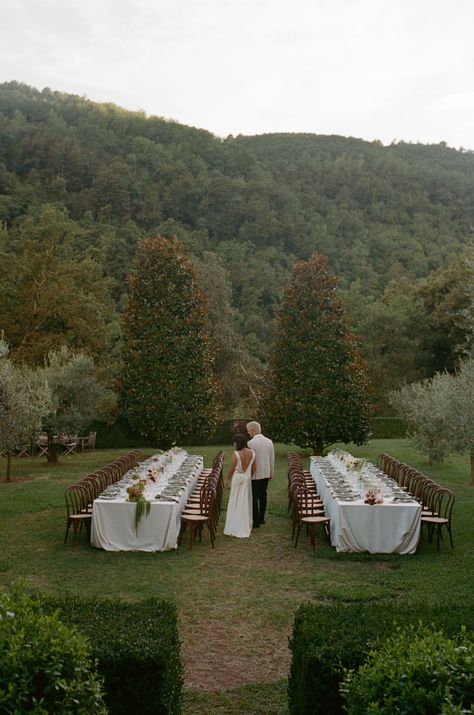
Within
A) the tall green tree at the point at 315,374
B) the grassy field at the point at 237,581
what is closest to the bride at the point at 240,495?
the grassy field at the point at 237,581

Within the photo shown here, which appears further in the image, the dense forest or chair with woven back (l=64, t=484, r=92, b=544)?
the dense forest

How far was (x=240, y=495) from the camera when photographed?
15.2 meters

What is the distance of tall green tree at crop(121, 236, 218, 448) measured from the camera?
2761 centimetres

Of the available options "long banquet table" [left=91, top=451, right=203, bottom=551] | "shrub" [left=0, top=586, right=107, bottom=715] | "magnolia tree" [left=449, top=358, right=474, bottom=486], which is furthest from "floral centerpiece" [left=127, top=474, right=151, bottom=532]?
"shrub" [left=0, top=586, right=107, bottom=715]

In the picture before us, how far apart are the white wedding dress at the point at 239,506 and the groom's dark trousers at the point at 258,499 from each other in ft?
2.99

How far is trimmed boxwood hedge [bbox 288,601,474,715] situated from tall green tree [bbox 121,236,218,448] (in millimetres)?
21123

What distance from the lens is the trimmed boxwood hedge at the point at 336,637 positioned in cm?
539

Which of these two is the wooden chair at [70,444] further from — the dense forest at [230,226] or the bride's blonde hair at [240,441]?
the bride's blonde hair at [240,441]

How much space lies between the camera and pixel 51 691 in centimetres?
420

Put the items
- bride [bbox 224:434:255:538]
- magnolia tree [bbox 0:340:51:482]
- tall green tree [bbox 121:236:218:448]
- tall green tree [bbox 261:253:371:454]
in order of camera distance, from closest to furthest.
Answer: bride [bbox 224:434:255:538] → magnolia tree [bbox 0:340:51:482] → tall green tree [bbox 261:253:371:454] → tall green tree [bbox 121:236:218:448]

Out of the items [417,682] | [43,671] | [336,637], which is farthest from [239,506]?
[417,682]

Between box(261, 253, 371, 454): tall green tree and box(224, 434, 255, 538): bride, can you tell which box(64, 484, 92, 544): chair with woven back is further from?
box(261, 253, 371, 454): tall green tree

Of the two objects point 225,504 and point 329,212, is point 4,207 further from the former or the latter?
point 225,504

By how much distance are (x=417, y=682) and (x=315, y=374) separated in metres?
23.6
